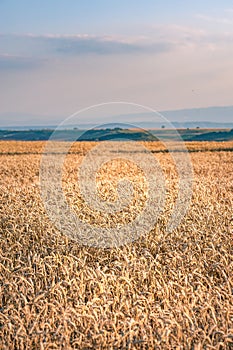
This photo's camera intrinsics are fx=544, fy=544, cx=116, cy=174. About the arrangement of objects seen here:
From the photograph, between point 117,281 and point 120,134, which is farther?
point 120,134

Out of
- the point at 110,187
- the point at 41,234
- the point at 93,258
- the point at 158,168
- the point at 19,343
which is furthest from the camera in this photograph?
the point at 158,168

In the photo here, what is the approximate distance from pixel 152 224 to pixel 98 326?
4.75 meters

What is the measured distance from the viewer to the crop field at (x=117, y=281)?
5289mm

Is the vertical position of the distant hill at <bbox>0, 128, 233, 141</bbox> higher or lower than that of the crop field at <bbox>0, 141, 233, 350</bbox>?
lower

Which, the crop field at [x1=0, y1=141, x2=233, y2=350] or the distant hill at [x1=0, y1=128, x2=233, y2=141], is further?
the distant hill at [x1=0, y1=128, x2=233, y2=141]

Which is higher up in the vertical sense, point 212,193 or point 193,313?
point 193,313

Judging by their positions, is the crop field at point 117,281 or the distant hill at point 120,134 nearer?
the crop field at point 117,281

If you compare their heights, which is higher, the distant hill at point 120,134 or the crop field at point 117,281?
the crop field at point 117,281

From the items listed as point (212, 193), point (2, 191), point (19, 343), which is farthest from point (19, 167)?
point (19, 343)

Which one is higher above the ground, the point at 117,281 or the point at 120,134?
the point at 117,281

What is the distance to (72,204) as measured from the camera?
11500mm

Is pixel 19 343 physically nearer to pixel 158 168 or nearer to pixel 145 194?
pixel 145 194

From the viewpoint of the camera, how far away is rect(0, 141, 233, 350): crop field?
17.4ft

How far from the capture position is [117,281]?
262 inches
